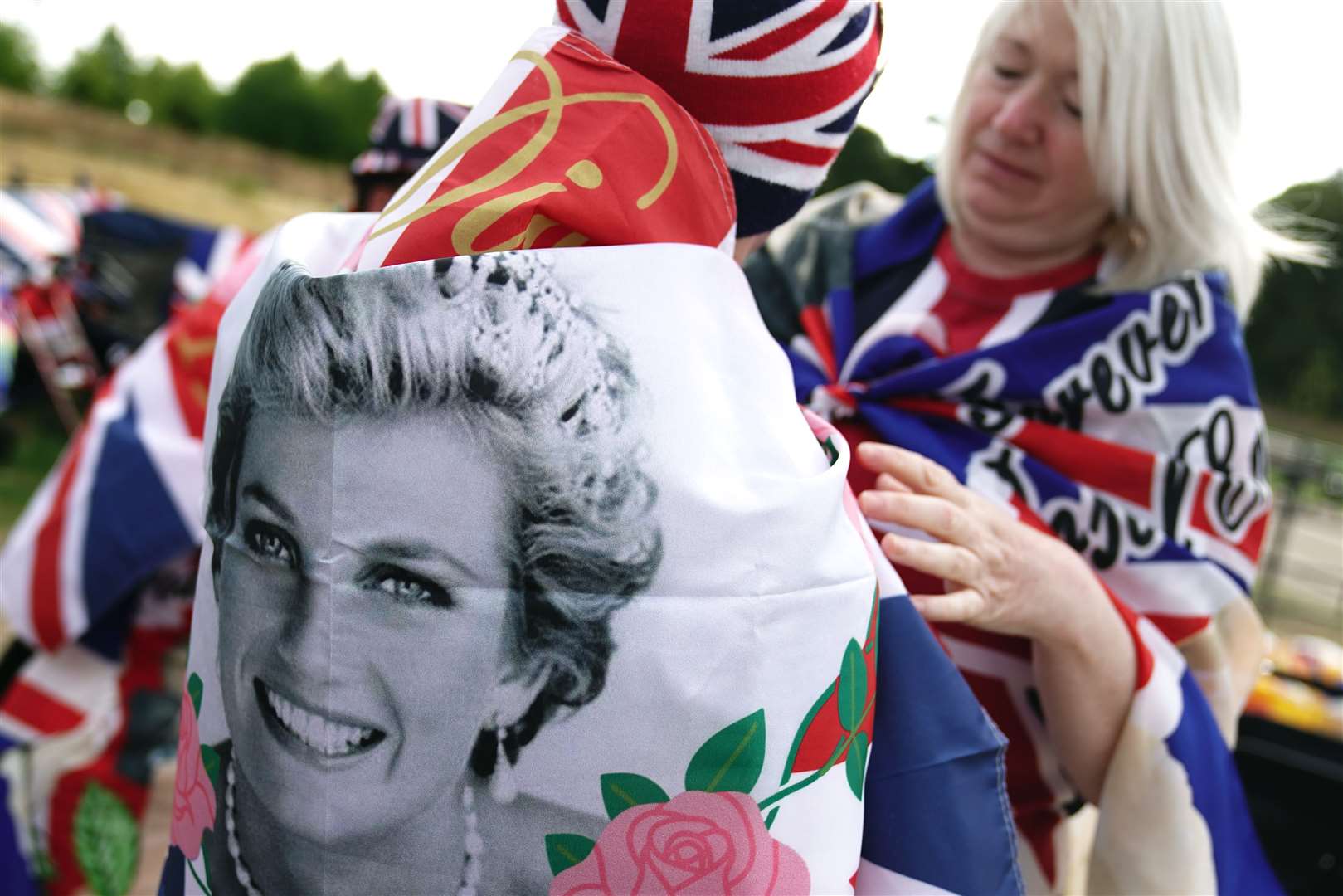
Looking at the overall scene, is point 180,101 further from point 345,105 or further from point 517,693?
point 517,693

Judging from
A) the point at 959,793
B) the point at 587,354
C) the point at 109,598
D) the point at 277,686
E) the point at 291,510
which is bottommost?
the point at 109,598

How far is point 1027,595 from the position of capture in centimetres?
112

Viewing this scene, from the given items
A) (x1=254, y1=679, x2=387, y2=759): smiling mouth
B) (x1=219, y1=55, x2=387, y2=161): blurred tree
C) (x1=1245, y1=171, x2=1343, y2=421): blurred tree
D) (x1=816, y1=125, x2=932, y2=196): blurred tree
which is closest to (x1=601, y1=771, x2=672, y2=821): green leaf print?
(x1=254, y1=679, x2=387, y2=759): smiling mouth

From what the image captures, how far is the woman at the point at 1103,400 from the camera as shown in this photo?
123 centimetres

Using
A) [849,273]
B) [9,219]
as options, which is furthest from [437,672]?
[9,219]

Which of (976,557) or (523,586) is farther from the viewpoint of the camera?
(976,557)

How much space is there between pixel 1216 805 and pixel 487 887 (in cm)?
95

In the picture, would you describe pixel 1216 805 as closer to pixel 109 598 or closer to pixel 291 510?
pixel 291 510

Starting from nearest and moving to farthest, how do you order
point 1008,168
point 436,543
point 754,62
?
point 436,543
point 754,62
point 1008,168

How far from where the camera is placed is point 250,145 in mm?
17766

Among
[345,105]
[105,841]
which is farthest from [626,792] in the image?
[345,105]

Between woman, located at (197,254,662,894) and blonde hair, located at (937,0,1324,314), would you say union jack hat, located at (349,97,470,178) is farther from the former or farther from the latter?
woman, located at (197,254,662,894)

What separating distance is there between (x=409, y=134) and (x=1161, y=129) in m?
1.43

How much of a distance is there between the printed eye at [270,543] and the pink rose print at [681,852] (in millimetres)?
266
